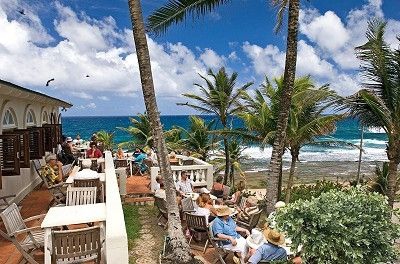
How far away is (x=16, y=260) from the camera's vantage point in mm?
5941

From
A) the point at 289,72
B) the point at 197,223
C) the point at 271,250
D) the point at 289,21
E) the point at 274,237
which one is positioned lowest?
the point at 197,223

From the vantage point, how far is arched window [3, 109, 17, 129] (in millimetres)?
9730

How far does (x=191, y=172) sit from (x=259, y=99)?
185 inches

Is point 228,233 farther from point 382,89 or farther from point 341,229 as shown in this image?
point 382,89

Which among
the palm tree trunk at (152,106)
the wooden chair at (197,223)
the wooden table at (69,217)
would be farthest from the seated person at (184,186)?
the wooden table at (69,217)

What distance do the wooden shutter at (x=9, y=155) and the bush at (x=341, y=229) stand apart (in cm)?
614

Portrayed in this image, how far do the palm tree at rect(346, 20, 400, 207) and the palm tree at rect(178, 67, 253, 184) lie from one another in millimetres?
6499

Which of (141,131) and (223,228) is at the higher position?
(141,131)

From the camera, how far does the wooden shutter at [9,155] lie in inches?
326

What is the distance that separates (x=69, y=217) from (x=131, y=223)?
433cm

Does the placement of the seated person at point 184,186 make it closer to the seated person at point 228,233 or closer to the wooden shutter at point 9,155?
the seated person at point 228,233

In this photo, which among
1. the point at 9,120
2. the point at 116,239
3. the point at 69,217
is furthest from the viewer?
the point at 9,120

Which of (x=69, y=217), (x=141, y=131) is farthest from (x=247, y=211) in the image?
(x=141, y=131)

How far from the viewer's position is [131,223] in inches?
367
